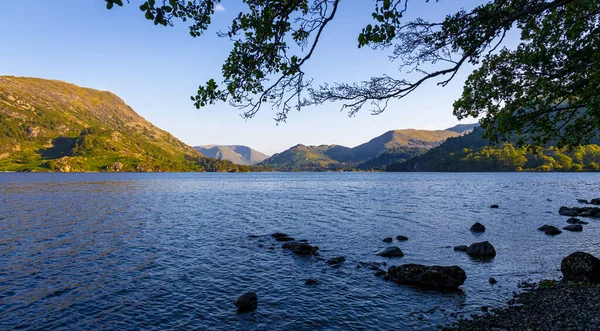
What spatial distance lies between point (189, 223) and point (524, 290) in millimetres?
46396

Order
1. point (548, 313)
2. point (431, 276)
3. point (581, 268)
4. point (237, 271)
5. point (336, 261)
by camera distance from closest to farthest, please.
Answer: point (548, 313)
point (581, 268)
point (431, 276)
point (237, 271)
point (336, 261)

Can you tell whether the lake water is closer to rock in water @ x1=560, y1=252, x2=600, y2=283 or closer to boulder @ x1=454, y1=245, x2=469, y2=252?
boulder @ x1=454, y1=245, x2=469, y2=252

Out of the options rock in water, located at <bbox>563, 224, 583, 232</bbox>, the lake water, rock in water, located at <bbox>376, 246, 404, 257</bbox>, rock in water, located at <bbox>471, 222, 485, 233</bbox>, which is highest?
rock in water, located at <bbox>563, 224, 583, 232</bbox>

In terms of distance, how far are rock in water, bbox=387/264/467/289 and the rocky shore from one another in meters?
3.85

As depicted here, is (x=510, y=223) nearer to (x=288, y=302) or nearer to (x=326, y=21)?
(x=288, y=302)

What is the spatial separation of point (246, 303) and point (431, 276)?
14405 millimetres

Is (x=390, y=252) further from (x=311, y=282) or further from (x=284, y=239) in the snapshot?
(x=284, y=239)

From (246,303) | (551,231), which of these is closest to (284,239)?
(246,303)

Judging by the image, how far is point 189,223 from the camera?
53.0m

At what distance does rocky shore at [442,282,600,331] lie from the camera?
15508 millimetres

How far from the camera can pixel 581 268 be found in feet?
76.6

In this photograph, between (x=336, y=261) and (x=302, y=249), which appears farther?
(x=302, y=249)

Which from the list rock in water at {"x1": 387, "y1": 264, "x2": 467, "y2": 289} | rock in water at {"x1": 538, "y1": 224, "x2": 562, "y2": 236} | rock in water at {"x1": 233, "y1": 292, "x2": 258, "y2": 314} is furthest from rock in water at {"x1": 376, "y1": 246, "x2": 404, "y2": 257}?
rock in water at {"x1": 538, "y1": 224, "x2": 562, "y2": 236}

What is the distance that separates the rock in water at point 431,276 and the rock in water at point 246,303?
11.6m
